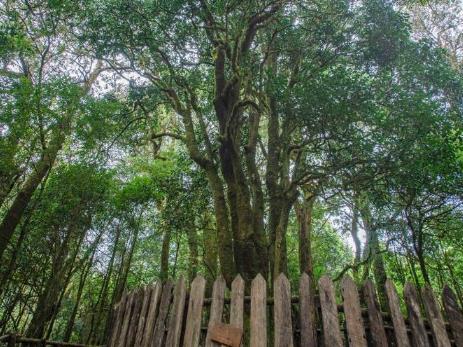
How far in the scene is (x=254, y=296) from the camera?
3.05 metres

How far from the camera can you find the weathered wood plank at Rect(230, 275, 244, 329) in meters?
3.07

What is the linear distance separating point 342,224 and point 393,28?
304 inches

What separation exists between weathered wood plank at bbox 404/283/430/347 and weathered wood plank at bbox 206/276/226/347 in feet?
5.50

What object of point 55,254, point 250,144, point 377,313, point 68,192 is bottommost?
point 377,313

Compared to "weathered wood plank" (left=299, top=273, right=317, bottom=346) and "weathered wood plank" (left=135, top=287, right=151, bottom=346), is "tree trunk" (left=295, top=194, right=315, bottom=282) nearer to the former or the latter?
"weathered wood plank" (left=135, top=287, right=151, bottom=346)

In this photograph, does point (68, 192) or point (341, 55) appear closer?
point (341, 55)

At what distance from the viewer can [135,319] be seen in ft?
14.1

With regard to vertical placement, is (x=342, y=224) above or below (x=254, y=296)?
above

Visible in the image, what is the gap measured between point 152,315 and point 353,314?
2.39 meters

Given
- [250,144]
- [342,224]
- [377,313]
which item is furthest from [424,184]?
[342,224]

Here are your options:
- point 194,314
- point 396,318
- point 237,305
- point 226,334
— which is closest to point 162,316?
point 194,314

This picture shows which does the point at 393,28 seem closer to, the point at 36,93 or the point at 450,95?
the point at 450,95

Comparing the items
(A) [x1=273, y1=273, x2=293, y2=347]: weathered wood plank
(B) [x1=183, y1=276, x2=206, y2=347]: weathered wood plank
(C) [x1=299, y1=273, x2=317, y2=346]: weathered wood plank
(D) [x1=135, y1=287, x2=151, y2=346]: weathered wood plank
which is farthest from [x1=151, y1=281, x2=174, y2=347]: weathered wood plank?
(C) [x1=299, y1=273, x2=317, y2=346]: weathered wood plank

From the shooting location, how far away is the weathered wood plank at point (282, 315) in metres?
2.78
